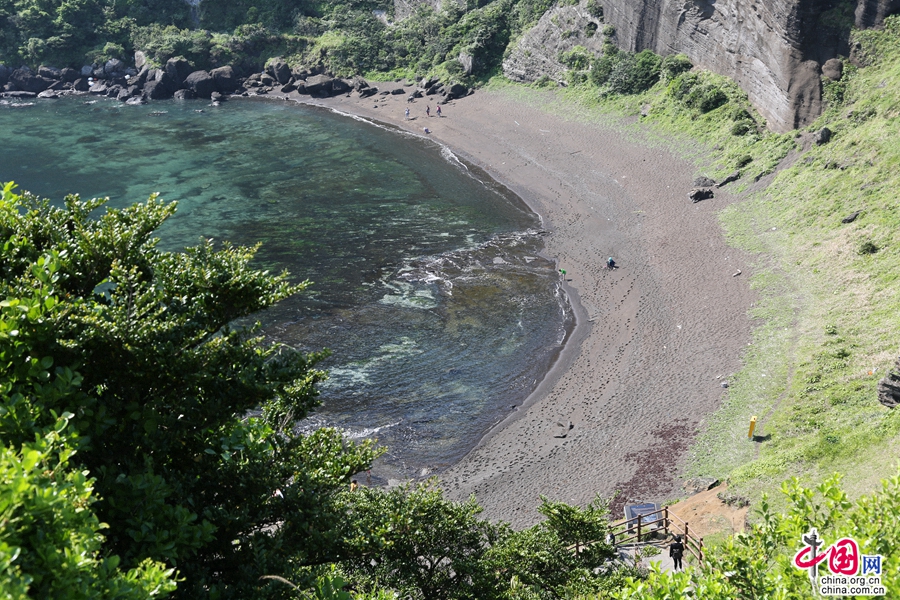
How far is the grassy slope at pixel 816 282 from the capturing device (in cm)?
2125

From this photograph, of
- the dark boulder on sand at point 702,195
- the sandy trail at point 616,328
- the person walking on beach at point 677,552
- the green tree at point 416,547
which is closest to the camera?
the green tree at point 416,547

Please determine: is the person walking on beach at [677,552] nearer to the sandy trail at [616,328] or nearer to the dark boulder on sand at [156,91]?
the sandy trail at [616,328]

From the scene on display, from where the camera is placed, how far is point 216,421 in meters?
11.0

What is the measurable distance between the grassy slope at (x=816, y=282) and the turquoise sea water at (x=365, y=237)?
9.10m

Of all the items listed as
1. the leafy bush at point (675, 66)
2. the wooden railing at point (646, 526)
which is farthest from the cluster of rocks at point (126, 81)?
the wooden railing at point (646, 526)

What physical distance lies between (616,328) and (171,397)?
25.2m

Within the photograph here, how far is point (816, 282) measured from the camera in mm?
32219

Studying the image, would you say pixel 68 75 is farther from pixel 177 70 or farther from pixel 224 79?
pixel 224 79

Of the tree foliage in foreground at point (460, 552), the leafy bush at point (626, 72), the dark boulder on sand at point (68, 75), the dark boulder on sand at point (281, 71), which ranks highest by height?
the leafy bush at point (626, 72)

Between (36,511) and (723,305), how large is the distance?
31374 millimetres

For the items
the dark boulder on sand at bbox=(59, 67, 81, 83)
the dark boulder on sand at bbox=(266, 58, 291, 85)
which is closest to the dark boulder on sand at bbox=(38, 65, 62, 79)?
the dark boulder on sand at bbox=(59, 67, 81, 83)

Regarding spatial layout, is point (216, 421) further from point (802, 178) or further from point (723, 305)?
point (802, 178)

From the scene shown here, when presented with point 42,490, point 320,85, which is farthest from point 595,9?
point 42,490

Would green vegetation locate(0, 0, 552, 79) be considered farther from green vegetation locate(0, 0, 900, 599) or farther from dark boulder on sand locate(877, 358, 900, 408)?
dark boulder on sand locate(877, 358, 900, 408)
